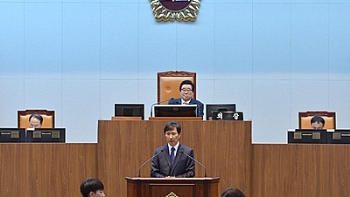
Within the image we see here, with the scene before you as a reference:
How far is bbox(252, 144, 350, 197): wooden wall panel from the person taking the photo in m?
7.70

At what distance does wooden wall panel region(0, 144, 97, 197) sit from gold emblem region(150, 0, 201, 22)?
369cm

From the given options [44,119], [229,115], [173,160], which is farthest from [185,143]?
[44,119]

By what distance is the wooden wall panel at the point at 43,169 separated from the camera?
25.3ft

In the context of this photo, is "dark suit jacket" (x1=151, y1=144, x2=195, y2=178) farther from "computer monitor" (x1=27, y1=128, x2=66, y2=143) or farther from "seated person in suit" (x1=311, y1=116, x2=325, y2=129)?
"seated person in suit" (x1=311, y1=116, x2=325, y2=129)

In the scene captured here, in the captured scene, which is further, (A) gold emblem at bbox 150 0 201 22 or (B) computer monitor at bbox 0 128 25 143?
(A) gold emblem at bbox 150 0 201 22

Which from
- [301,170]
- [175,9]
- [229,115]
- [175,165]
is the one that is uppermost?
[175,9]

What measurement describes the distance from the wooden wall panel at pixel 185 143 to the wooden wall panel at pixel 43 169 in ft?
0.93

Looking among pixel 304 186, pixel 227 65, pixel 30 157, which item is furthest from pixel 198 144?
pixel 227 65

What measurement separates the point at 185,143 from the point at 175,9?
3.81 m

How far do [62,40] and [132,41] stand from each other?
1.04 metres

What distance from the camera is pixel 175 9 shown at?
35.9 ft

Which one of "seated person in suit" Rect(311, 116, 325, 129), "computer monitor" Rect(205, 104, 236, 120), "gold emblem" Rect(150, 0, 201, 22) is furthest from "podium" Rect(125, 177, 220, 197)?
"gold emblem" Rect(150, 0, 201, 22)

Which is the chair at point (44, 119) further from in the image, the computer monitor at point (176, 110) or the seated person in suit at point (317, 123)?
the seated person in suit at point (317, 123)

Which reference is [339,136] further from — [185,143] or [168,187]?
[168,187]
